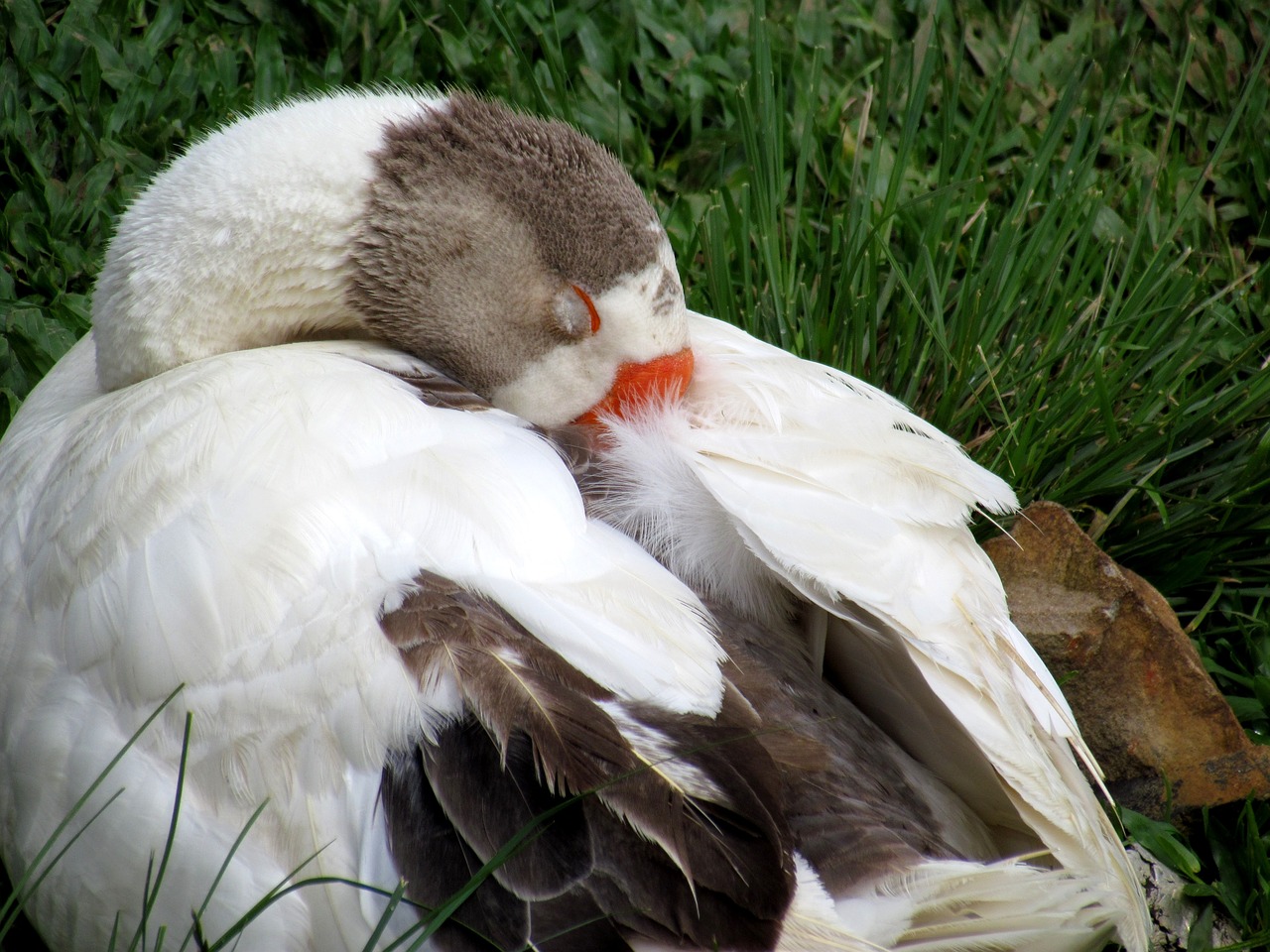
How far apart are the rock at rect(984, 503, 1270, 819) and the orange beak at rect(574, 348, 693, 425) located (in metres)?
0.84

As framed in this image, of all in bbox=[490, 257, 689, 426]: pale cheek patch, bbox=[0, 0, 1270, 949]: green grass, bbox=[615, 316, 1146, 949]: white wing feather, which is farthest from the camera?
bbox=[0, 0, 1270, 949]: green grass

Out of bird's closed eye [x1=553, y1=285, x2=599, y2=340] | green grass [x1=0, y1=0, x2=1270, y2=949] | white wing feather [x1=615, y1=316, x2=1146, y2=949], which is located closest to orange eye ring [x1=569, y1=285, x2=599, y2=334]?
bird's closed eye [x1=553, y1=285, x2=599, y2=340]

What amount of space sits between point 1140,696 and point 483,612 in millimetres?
1388

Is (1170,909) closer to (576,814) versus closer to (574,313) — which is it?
(576,814)

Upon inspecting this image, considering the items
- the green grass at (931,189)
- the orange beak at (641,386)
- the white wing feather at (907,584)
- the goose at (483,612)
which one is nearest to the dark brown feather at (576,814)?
the goose at (483,612)

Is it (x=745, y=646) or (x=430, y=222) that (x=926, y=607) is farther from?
(x=430, y=222)

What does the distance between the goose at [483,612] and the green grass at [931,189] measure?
831mm

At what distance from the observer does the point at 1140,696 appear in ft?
7.82

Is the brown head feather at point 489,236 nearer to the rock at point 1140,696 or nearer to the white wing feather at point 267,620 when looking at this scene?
the white wing feather at point 267,620

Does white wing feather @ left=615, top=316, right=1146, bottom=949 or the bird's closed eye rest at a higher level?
the bird's closed eye

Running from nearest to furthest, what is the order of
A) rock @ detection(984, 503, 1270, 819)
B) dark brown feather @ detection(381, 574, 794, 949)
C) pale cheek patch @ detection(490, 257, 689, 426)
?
dark brown feather @ detection(381, 574, 794, 949), pale cheek patch @ detection(490, 257, 689, 426), rock @ detection(984, 503, 1270, 819)

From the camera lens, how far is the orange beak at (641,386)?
2.10m

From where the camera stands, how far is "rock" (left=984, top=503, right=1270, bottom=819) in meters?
2.36

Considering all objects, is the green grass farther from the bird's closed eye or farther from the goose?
the bird's closed eye
